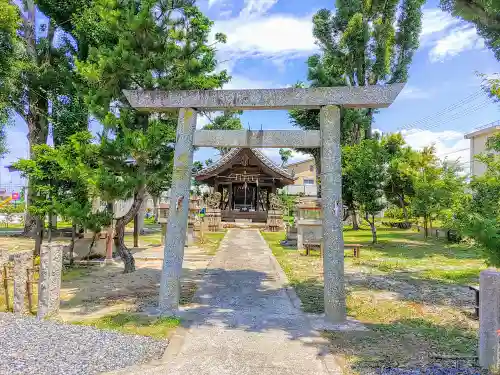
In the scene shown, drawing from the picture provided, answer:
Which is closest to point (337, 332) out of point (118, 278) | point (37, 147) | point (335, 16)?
point (118, 278)

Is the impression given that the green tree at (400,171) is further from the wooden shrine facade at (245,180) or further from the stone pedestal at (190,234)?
the stone pedestal at (190,234)

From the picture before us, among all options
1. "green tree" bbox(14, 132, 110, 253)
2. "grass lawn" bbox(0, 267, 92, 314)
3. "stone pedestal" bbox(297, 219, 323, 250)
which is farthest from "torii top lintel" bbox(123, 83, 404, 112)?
"stone pedestal" bbox(297, 219, 323, 250)

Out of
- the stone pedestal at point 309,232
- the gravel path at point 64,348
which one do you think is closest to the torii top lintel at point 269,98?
the gravel path at point 64,348

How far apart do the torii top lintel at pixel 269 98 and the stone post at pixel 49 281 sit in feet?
9.35

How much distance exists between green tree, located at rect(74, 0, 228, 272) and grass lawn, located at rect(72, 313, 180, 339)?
285 cm

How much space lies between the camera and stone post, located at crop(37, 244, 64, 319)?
553 cm

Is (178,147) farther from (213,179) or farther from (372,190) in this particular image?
(213,179)

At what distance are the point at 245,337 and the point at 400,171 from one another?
1829 centimetres

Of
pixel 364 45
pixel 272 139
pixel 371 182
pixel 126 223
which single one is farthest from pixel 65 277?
pixel 364 45

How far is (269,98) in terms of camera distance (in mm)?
6355

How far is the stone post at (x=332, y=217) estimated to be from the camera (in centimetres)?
596

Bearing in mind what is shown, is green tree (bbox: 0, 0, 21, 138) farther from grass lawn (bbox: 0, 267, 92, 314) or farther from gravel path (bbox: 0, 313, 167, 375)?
gravel path (bbox: 0, 313, 167, 375)

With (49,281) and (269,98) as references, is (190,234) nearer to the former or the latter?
(49,281)

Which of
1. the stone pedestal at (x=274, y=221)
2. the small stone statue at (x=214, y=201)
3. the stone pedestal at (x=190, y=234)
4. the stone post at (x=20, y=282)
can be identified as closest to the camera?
the stone post at (x=20, y=282)
